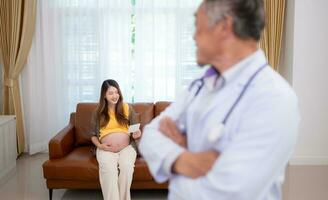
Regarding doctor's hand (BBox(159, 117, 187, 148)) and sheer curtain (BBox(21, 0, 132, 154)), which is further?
sheer curtain (BBox(21, 0, 132, 154))

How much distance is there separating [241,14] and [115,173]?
2487 mm

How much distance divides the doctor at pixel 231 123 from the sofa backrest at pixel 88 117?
2.92 metres

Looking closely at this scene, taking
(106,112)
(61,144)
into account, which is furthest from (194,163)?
(61,144)

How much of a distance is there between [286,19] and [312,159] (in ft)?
5.72

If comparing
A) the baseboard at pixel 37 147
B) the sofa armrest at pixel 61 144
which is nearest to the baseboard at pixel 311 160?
the sofa armrest at pixel 61 144

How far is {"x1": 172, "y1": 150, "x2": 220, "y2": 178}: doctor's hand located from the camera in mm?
1013

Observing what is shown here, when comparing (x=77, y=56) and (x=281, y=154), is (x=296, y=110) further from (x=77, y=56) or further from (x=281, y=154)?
(x=77, y=56)

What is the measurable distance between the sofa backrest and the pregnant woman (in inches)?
20.1

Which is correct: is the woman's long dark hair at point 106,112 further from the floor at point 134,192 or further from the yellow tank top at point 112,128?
the floor at point 134,192

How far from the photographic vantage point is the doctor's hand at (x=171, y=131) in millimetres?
1149

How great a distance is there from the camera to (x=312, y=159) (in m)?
4.63

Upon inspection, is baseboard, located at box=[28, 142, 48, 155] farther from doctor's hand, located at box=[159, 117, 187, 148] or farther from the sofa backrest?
doctor's hand, located at box=[159, 117, 187, 148]

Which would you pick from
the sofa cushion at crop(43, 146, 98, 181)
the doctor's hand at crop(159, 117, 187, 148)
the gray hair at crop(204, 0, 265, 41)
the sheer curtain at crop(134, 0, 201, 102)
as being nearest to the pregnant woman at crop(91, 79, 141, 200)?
the sofa cushion at crop(43, 146, 98, 181)

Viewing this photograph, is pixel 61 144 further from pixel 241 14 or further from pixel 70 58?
pixel 241 14
